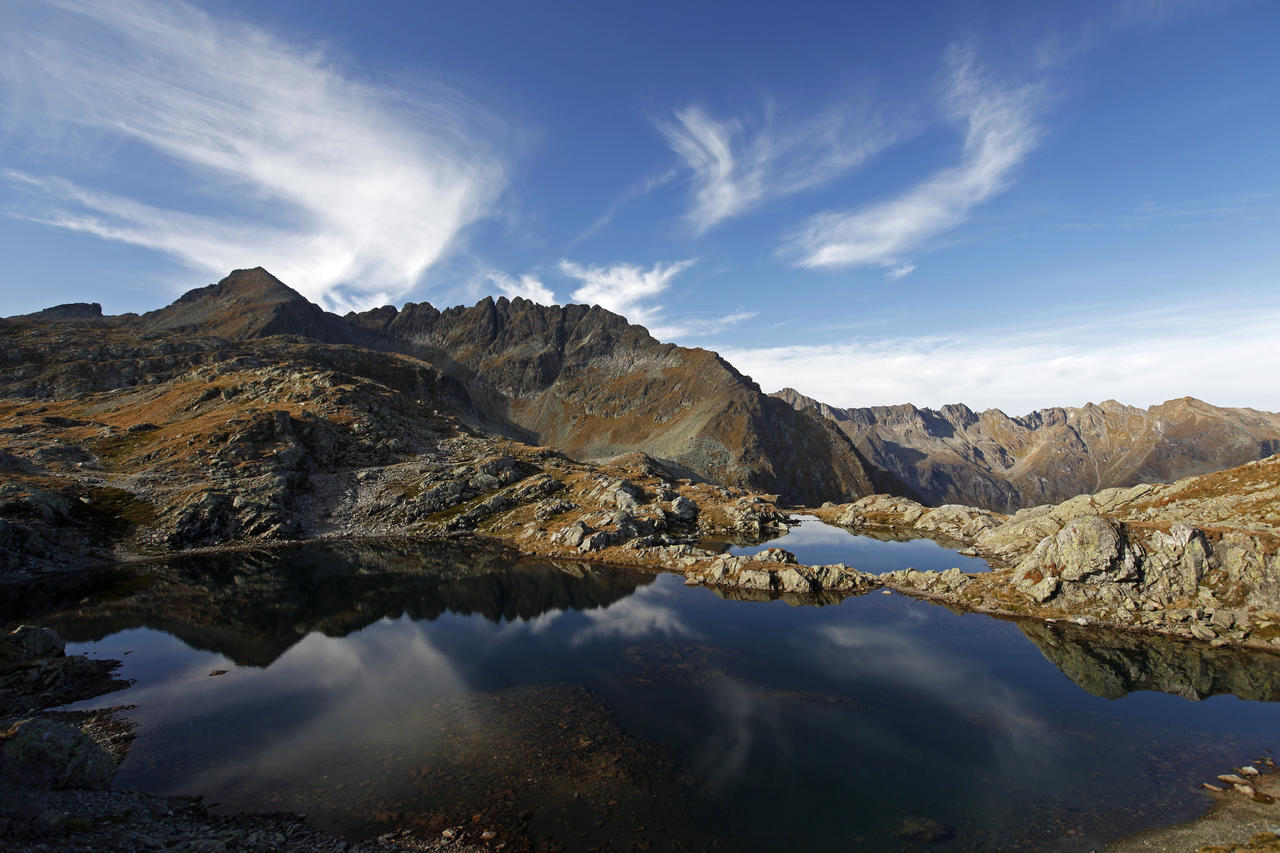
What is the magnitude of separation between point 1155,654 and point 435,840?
205 feet

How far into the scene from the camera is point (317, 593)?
7206 centimetres

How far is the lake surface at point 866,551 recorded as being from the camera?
283ft

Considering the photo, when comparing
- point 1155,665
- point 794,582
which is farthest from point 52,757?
point 1155,665

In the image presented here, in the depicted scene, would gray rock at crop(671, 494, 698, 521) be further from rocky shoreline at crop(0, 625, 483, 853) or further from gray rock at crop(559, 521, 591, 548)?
rocky shoreline at crop(0, 625, 483, 853)

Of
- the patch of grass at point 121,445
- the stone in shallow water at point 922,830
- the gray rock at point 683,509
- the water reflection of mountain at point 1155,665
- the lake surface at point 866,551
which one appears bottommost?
the water reflection of mountain at point 1155,665

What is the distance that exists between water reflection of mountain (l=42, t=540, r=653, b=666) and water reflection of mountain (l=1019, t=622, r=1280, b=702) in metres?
48.2

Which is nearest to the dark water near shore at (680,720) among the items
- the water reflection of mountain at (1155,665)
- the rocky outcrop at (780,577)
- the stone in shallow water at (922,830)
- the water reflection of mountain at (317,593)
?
the water reflection of mountain at (1155,665)

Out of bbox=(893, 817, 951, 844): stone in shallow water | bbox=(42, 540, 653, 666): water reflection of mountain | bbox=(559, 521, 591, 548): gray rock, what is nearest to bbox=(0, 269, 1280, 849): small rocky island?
bbox=(559, 521, 591, 548): gray rock

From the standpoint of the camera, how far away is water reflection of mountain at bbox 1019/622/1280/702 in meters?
42.3

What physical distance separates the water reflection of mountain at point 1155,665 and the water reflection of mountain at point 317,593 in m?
48.2

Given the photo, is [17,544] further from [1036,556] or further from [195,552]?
[1036,556]

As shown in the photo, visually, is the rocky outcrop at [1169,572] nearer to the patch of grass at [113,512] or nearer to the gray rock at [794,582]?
the gray rock at [794,582]

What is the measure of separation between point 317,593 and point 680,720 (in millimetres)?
58786

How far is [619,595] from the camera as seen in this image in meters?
71.6
